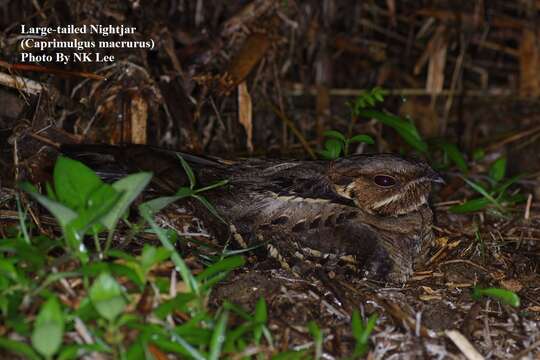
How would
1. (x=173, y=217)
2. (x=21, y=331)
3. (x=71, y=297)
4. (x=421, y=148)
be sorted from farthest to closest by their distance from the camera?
(x=421, y=148), (x=173, y=217), (x=71, y=297), (x=21, y=331)

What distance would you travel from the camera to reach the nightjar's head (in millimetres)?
3332

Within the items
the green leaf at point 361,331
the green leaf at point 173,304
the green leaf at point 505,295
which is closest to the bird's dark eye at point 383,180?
the green leaf at point 505,295

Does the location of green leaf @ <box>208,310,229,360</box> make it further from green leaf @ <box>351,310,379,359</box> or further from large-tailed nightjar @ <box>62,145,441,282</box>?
large-tailed nightjar @ <box>62,145,441,282</box>

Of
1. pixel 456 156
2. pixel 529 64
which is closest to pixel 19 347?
pixel 456 156

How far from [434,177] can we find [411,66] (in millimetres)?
2163

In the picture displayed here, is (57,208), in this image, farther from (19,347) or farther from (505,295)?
(505,295)

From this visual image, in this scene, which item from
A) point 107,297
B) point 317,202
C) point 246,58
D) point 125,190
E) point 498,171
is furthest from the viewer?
point 246,58

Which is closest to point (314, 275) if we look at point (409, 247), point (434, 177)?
point (409, 247)

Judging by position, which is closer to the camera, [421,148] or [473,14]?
[421,148]

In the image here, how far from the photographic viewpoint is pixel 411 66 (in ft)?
17.8

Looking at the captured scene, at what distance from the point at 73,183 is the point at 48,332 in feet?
1.81

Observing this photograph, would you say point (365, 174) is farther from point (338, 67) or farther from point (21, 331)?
point (338, 67)

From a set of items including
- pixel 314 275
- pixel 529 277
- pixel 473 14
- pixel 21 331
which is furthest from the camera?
pixel 473 14

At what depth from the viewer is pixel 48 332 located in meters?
1.97
